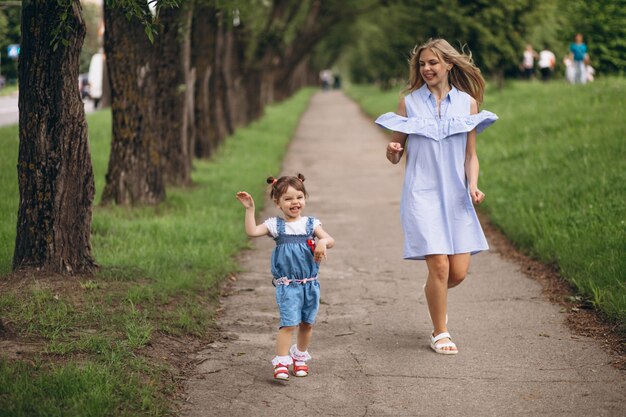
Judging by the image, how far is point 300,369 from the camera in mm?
5746

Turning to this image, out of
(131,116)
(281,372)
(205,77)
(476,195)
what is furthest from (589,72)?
(281,372)

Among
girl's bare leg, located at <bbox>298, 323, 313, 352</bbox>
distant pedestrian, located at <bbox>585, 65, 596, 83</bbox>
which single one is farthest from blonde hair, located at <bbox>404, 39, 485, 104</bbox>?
distant pedestrian, located at <bbox>585, 65, 596, 83</bbox>

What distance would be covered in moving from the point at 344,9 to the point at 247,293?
31.9m

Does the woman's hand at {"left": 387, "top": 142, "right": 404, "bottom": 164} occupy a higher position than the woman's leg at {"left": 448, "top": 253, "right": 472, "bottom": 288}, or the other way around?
the woman's hand at {"left": 387, "top": 142, "right": 404, "bottom": 164}

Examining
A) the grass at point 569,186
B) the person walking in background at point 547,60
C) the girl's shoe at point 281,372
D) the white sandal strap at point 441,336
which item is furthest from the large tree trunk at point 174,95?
the person walking in background at point 547,60

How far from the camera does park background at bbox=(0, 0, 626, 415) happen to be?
5.51 meters

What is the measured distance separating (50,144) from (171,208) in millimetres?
4398

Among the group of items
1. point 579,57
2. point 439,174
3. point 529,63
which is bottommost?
point 439,174

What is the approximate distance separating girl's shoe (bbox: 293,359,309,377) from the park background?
0.64 metres

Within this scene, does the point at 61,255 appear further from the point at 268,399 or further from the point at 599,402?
the point at 599,402

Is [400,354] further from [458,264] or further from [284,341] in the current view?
[284,341]

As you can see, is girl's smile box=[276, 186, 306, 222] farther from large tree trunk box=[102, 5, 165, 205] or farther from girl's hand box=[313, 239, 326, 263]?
large tree trunk box=[102, 5, 165, 205]

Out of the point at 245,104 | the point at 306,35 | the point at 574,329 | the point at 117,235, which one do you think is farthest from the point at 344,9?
the point at 574,329

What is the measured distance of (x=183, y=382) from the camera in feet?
18.1
